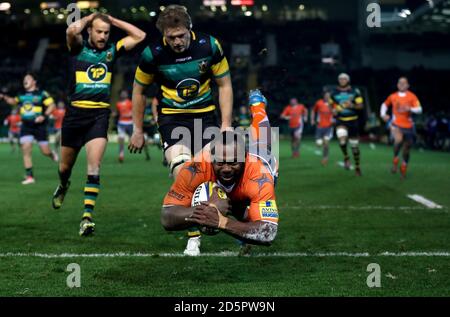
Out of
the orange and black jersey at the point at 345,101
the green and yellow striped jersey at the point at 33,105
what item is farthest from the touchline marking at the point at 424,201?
the green and yellow striped jersey at the point at 33,105

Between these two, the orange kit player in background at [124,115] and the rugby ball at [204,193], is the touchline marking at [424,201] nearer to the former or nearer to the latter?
the rugby ball at [204,193]

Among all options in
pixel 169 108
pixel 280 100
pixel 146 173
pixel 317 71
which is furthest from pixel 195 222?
pixel 317 71

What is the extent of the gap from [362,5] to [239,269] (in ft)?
183

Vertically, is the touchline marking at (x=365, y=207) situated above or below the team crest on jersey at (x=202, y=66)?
below

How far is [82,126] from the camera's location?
10.2 metres

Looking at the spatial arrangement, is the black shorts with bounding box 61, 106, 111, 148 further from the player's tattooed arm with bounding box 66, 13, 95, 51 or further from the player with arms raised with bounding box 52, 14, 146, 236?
the player's tattooed arm with bounding box 66, 13, 95, 51

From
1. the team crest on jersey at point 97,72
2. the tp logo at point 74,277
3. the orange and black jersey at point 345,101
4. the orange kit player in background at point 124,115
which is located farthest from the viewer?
the orange kit player in background at point 124,115

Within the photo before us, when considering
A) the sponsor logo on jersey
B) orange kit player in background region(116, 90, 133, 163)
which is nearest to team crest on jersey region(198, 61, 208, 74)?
the sponsor logo on jersey

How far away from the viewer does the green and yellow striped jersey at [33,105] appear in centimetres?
1733

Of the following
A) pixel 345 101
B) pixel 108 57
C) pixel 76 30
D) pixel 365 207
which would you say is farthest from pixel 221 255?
pixel 345 101

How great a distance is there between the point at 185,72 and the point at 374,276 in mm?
2699

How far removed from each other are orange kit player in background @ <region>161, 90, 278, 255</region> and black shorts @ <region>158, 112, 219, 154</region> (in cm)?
123

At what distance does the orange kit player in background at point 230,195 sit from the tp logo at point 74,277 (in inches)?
31.9

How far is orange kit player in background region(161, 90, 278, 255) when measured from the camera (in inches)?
239
